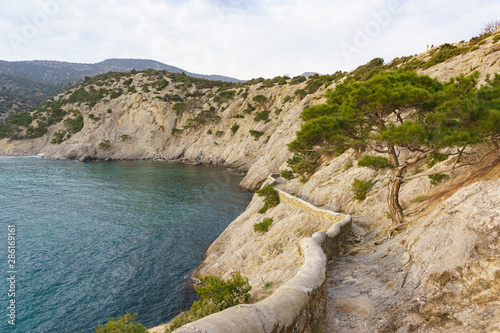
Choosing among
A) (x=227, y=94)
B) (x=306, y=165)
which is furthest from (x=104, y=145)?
(x=306, y=165)

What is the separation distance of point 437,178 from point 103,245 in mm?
27071

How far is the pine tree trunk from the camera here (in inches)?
476

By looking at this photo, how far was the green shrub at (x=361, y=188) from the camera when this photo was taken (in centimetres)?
1852

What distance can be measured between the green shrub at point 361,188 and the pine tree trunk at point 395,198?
6137mm

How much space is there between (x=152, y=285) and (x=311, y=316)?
15.9 meters

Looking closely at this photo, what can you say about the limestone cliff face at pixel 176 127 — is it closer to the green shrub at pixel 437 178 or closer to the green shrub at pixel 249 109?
the green shrub at pixel 249 109

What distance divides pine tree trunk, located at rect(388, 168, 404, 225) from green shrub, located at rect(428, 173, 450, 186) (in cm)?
310

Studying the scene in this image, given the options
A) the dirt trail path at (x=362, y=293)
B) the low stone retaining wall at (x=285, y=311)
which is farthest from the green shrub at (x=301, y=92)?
the low stone retaining wall at (x=285, y=311)

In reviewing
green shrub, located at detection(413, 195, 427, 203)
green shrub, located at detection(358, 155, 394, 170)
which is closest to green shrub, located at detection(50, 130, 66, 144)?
green shrub, located at detection(358, 155, 394, 170)

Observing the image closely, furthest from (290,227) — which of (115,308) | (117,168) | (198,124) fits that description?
(198,124)

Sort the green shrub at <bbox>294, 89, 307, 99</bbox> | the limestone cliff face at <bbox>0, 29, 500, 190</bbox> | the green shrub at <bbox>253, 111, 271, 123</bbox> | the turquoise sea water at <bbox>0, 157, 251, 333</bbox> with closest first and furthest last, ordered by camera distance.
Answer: the turquoise sea water at <bbox>0, 157, 251, 333</bbox> → the green shrub at <bbox>294, 89, 307, 99</bbox> → the green shrub at <bbox>253, 111, 271, 123</bbox> → the limestone cliff face at <bbox>0, 29, 500, 190</bbox>

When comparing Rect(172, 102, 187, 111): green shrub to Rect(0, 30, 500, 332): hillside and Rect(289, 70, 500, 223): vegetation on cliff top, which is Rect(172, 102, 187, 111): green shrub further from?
Rect(289, 70, 500, 223): vegetation on cliff top

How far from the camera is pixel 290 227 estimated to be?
58.0 feet

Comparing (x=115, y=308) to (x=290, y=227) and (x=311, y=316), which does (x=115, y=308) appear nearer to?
(x=290, y=227)
